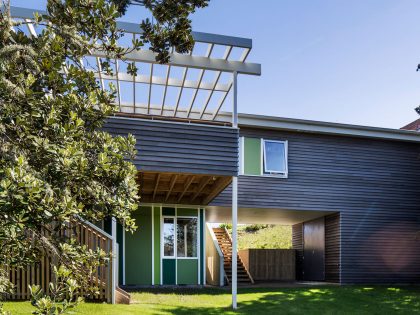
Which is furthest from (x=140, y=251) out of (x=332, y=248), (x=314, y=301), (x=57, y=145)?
(x=57, y=145)

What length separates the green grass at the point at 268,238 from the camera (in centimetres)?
2306

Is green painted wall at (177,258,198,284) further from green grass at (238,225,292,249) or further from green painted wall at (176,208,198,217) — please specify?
green grass at (238,225,292,249)

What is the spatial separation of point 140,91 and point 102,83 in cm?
127

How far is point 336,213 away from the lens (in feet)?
46.1

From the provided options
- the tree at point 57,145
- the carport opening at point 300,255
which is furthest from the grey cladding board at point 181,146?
the carport opening at point 300,255

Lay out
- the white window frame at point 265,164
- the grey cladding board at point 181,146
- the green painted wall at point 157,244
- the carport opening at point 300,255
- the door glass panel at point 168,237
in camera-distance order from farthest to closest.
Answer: the carport opening at point 300,255 → the white window frame at point 265,164 → the door glass panel at point 168,237 → the green painted wall at point 157,244 → the grey cladding board at point 181,146

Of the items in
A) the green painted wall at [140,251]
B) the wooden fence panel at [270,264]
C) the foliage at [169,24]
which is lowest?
the wooden fence panel at [270,264]

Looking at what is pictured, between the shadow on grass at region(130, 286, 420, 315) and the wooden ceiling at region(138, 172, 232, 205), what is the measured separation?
97.7 inches

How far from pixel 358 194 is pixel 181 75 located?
7.42 m

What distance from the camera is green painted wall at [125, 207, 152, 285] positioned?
12547mm

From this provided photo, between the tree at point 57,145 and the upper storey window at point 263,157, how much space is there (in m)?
9.22

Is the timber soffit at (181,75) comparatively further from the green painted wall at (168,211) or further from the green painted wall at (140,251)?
the green painted wall at (140,251)

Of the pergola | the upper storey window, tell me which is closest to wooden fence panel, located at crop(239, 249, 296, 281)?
the upper storey window

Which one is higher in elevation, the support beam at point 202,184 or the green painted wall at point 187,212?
the support beam at point 202,184
